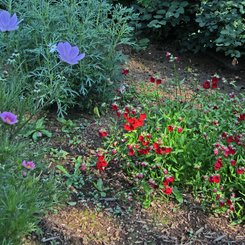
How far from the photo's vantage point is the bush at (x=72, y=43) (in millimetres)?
3766

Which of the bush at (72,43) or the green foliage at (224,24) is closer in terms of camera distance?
the bush at (72,43)

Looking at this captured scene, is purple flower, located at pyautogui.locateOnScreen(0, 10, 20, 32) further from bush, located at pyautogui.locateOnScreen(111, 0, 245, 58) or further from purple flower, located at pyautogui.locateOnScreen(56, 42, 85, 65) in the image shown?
bush, located at pyautogui.locateOnScreen(111, 0, 245, 58)

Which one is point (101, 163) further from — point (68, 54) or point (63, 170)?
point (68, 54)

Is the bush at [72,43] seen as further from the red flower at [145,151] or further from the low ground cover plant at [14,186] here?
the low ground cover plant at [14,186]

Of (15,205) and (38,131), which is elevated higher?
(15,205)

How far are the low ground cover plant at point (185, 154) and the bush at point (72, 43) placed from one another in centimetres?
42

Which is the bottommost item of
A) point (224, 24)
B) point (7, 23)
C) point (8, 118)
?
point (224, 24)

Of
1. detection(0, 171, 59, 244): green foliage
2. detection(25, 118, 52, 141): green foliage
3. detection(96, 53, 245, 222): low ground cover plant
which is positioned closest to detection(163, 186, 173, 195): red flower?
detection(96, 53, 245, 222): low ground cover plant

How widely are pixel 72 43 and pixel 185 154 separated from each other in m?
1.19

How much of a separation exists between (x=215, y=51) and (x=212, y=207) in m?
2.39

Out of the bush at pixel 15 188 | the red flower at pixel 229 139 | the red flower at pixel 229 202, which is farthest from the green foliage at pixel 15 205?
the red flower at pixel 229 139

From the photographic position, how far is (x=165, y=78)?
4.66m

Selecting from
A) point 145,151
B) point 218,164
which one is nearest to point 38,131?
point 145,151

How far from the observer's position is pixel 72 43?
3.78m
